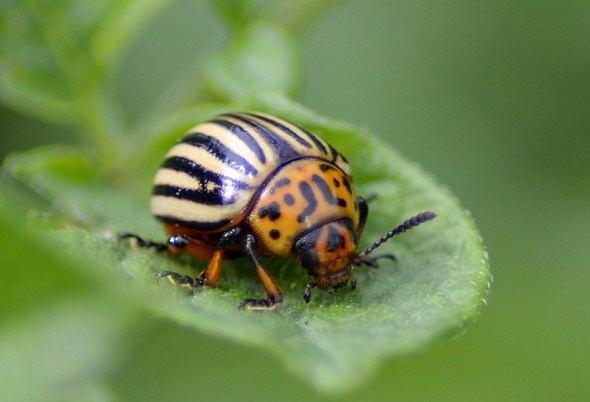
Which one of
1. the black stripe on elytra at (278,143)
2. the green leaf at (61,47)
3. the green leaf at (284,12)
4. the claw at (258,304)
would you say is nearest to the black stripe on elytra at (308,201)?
the black stripe on elytra at (278,143)

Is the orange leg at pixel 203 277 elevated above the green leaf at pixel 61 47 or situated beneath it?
situated beneath

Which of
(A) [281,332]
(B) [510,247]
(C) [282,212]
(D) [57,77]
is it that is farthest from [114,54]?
(B) [510,247]

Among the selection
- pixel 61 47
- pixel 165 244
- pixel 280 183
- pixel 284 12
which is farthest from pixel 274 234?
pixel 61 47

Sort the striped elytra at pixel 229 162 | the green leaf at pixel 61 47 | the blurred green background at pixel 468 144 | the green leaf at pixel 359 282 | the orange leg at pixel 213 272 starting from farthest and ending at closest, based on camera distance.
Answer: the blurred green background at pixel 468 144 < the green leaf at pixel 61 47 < the striped elytra at pixel 229 162 < the orange leg at pixel 213 272 < the green leaf at pixel 359 282

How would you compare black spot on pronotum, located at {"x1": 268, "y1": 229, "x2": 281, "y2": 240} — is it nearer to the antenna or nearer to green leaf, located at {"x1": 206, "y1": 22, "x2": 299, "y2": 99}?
the antenna

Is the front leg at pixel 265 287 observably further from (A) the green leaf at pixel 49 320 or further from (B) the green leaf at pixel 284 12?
(B) the green leaf at pixel 284 12

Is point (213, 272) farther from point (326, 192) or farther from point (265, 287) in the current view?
point (326, 192)
